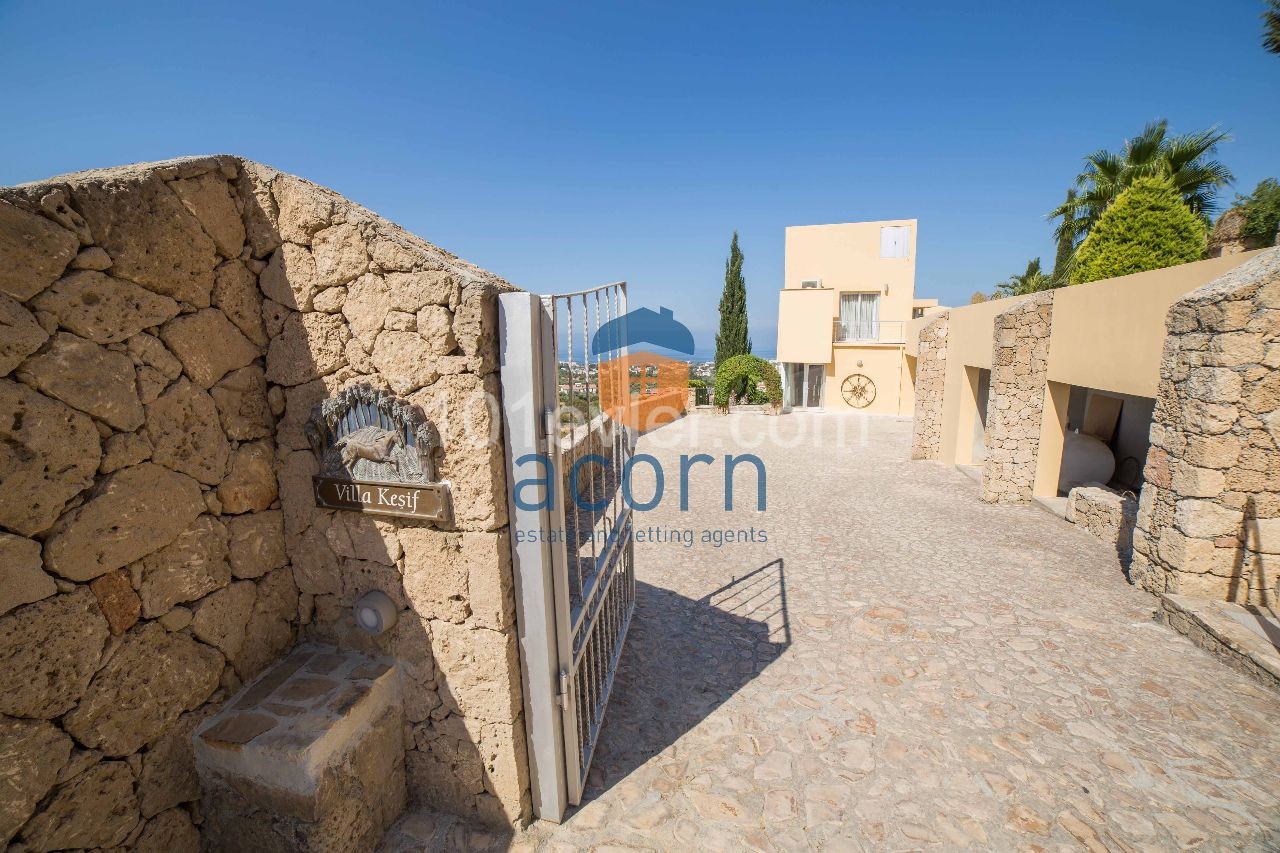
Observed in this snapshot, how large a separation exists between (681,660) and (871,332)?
1920 centimetres

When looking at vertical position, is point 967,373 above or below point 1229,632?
above

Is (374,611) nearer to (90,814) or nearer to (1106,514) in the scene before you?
(90,814)

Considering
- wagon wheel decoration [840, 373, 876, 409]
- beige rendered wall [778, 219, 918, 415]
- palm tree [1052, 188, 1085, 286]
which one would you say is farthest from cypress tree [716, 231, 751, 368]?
palm tree [1052, 188, 1085, 286]

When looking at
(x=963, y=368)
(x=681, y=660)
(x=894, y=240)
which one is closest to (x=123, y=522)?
(x=681, y=660)

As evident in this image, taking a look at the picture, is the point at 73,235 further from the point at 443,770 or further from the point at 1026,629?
the point at 1026,629

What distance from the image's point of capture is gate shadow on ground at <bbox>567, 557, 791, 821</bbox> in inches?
145

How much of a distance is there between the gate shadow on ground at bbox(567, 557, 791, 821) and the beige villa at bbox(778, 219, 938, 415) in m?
15.1

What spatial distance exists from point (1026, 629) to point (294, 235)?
261 inches

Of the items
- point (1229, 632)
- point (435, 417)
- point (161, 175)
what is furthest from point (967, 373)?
point (161, 175)

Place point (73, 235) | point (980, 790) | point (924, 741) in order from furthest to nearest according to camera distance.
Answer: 1. point (924, 741)
2. point (980, 790)
3. point (73, 235)

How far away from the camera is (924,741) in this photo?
3.62 metres

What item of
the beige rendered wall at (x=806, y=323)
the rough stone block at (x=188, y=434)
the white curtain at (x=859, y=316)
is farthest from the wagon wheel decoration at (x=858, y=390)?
the rough stone block at (x=188, y=434)

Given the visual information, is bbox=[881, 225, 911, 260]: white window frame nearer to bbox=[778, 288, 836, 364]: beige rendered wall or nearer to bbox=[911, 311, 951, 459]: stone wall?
bbox=[778, 288, 836, 364]: beige rendered wall

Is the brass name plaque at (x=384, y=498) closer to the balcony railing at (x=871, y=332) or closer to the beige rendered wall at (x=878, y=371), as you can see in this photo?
the balcony railing at (x=871, y=332)
